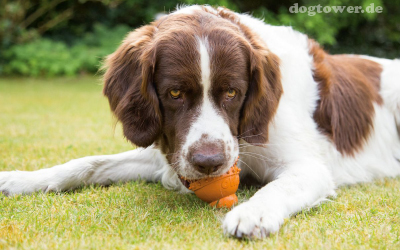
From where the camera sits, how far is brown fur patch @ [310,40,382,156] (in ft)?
12.1

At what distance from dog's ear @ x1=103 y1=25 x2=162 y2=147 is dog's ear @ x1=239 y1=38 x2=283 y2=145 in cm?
63

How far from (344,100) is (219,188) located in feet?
5.52

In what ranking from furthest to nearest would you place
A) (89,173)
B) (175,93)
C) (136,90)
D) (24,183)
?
(89,173), (24,183), (136,90), (175,93)

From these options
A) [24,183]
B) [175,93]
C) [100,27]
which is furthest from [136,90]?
[100,27]

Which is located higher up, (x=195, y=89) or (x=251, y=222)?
(x=195, y=89)

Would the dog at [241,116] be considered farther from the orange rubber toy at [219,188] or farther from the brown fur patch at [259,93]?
the orange rubber toy at [219,188]

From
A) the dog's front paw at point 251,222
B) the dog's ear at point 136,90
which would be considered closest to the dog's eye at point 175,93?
the dog's ear at point 136,90

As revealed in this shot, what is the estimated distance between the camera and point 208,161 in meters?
2.55

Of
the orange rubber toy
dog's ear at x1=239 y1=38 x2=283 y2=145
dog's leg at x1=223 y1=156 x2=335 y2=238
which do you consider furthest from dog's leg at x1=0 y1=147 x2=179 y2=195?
dog's leg at x1=223 y1=156 x2=335 y2=238

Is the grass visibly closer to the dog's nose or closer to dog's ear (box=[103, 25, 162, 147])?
the dog's nose

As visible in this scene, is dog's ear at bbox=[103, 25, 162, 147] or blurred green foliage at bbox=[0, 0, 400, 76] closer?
dog's ear at bbox=[103, 25, 162, 147]

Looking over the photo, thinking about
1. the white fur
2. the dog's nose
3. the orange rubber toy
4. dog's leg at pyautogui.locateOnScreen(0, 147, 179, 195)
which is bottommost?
dog's leg at pyautogui.locateOnScreen(0, 147, 179, 195)

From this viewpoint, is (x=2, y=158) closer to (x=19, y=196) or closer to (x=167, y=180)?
(x=19, y=196)

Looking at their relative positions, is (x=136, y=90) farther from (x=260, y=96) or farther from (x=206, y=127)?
(x=260, y=96)
